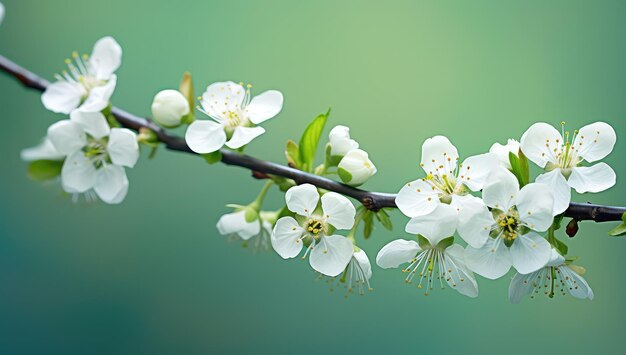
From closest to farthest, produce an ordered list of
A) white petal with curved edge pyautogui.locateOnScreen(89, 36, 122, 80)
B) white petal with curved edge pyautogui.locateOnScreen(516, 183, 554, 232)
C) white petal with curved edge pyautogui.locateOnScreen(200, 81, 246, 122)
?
white petal with curved edge pyautogui.locateOnScreen(516, 183, 554, 232)
white petal with curved edge pyautogui.locateOnScreen(200, 81, 246, 122)
white petal with curved edge pyautogui.locateOnScreen(89, 36, 122, 80)

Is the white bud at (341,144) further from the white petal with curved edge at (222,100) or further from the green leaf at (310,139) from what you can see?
the white petal with curved edge at (222,100)

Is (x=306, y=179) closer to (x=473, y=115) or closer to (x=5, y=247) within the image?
(x=473, y=115)

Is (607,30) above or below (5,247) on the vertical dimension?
above

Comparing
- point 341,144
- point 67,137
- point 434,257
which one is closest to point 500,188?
point 434,257

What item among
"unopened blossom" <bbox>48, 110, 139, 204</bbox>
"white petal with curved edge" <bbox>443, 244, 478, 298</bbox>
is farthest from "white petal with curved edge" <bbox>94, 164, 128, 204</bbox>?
"white petal with curved edge" <bbox>443, 244, 478, 298</bbox>

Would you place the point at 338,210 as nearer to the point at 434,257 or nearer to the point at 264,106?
the point at 434,257

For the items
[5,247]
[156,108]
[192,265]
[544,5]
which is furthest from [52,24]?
[544,5]

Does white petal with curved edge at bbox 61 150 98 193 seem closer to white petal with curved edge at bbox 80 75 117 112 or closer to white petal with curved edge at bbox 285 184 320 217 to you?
white petal with curved edge at bbox 80 75 117 112
